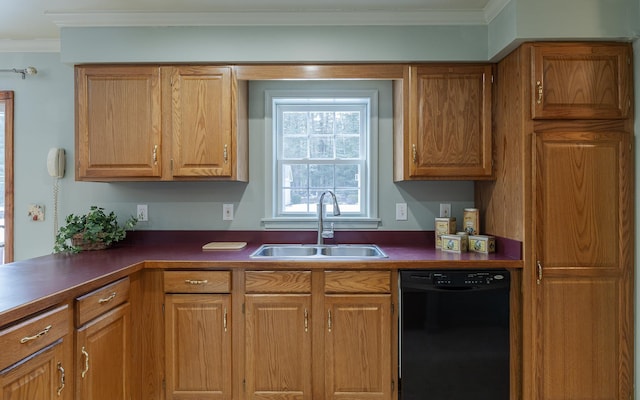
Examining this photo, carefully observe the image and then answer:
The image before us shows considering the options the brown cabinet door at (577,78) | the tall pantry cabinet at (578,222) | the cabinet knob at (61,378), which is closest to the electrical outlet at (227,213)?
the cabinet knob at (61,378)

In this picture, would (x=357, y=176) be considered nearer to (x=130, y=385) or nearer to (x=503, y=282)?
(x=503, y=282)

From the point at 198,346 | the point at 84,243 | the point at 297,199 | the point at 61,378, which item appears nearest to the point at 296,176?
the point at 297,199

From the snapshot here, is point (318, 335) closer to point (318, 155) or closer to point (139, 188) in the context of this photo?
point (318, 155)

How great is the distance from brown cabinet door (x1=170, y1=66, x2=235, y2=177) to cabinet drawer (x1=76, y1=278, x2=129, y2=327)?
908 mm

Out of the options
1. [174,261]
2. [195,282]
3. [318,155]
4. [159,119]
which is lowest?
[195,282]

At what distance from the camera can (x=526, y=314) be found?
2027mm

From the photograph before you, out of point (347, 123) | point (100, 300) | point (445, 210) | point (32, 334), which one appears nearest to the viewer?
point (32, 334)

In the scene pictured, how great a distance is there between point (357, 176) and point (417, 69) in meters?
0.82

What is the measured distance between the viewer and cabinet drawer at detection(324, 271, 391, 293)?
2.04 meters

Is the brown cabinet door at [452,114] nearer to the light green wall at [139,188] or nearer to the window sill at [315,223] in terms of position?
the light green wall at [139,188]

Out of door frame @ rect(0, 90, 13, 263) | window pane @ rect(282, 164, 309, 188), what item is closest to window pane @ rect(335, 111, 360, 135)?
window pane @ rect(282, 164, 309, 188)

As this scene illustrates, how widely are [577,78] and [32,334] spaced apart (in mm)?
2640

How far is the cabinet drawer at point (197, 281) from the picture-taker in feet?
6.75

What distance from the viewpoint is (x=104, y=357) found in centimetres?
173
